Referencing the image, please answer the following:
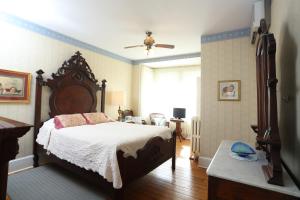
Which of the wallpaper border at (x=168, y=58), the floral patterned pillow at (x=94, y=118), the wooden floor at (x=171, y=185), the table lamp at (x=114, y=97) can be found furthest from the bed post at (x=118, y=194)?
the wallpaper border at (x=168, y=58)

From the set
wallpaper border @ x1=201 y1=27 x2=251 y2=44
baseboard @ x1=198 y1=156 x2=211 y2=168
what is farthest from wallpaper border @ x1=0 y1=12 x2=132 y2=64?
baseboard @ x1=198 y1=156 x2=211 y2=168

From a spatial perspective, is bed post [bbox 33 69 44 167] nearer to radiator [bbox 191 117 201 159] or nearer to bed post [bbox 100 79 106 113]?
bed post [bbox 100 79 106 113]

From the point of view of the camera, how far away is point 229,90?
3.28 m

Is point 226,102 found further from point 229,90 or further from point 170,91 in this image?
point 170,91

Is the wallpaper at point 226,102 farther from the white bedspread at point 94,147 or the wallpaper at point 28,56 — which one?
the wallpaper at point 28,56

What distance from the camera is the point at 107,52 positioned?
4.76m

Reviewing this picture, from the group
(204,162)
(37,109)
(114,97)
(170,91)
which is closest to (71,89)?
(37,109)

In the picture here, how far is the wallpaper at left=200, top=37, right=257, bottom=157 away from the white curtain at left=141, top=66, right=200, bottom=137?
2283mm

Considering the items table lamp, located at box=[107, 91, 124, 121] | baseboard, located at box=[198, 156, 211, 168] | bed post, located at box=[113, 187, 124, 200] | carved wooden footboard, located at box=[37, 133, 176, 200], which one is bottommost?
baseboard, located at box=[198, 156, 211, 168]

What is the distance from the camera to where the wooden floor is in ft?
7.57

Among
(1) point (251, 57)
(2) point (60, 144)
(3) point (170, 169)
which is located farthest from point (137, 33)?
(3) point (170, 169)

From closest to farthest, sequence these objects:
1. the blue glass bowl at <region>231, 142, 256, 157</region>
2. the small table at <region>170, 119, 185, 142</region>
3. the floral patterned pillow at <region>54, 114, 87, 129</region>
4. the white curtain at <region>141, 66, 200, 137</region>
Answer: the blue glass bowl at <region>231, 142, 256, 157</region>
the floral patterned pillow at <region>54, 114, 87, 129</region>
the small table at <region>170, 119, 185, 142</region>
the white curtain at <region>141, 66, 200, 137</region>

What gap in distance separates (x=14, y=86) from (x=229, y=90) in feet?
12.7

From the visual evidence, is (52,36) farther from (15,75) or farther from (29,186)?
(29,186)
